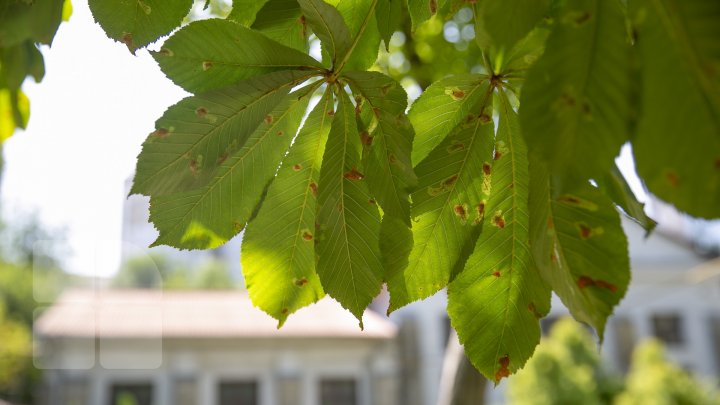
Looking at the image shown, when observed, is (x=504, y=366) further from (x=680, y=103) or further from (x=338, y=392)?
(x=338, y=392)

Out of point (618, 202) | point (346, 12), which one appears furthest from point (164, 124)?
point (618, 202)

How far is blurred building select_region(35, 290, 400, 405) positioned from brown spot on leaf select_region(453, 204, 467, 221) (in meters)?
6.92

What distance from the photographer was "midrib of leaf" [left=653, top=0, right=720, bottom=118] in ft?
0.70

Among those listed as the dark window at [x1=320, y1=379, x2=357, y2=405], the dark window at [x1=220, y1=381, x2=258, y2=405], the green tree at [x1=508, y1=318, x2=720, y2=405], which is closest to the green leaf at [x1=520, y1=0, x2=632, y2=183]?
the green tree at [x1=508, y1=318, x2=720, y2=405]

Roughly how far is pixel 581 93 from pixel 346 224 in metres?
0.18

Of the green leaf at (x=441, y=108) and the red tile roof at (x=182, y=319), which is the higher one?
the green leaf at (x=441, y=108)

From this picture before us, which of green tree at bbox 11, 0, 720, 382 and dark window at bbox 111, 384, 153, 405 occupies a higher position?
green tree at bbox 11, 0, 720, 382

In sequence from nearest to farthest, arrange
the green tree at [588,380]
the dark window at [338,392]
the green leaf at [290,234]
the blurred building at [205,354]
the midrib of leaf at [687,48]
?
the midrib of leaf at [687,48]
the green leaf at [290,234]
the green tree at [588,380]
the blurred building at [205,354]
the dark window at [338,392]

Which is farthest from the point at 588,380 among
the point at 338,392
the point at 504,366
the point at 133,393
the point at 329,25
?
the point at 329,25

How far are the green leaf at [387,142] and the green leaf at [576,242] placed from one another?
0.24 feet

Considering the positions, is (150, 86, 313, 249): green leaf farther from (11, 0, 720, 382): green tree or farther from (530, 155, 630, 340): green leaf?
(530, 155, 630, 340): green leaf

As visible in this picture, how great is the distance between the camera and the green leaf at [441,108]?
40cm

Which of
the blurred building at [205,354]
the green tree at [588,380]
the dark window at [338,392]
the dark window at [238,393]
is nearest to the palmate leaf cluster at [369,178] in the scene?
the green tree at [588,380]

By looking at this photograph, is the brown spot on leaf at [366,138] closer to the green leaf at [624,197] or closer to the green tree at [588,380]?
the green leaf at [624,197]
